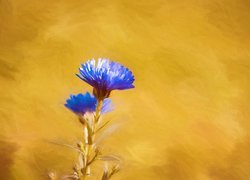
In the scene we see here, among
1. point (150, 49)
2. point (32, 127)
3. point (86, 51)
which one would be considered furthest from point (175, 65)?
point (32, 127)

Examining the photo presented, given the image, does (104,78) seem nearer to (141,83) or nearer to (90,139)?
(90,139)

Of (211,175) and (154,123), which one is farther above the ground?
(154,123)

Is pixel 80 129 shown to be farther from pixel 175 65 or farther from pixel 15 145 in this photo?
pixel 175 65

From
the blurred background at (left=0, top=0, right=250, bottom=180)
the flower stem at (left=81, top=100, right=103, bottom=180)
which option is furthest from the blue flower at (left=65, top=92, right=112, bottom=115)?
the blurred background at (left=0, top=0, right=250, bottom=180)

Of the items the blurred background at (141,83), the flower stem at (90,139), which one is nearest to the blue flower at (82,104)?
the flower stem at (90,139)

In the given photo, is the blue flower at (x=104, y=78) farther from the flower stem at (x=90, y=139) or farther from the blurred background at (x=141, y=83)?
the blurred background at (x=141, y=83)

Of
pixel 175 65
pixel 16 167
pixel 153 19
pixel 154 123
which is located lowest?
pixel 16 167
